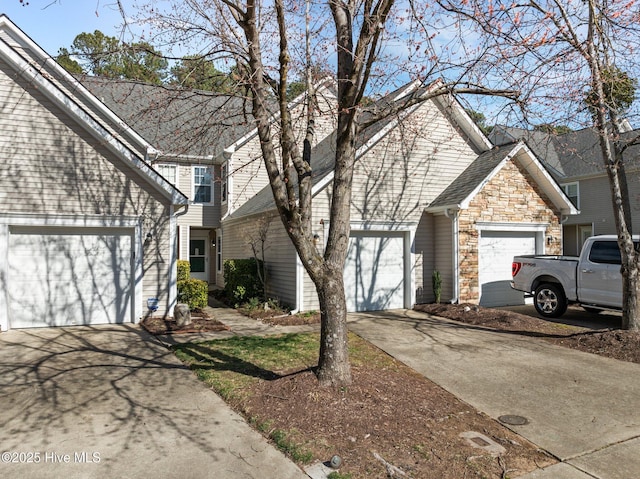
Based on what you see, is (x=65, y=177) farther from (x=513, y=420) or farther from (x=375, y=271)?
(x=513, y=420)

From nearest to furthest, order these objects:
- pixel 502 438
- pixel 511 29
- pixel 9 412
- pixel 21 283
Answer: pixel 502 438
pixel 9 412
pixel 511 29
pixel 21 283

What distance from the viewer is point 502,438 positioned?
4566mm

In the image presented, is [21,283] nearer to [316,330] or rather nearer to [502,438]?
[316,330]

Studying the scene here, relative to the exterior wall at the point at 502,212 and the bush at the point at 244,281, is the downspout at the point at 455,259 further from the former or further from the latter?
the bush at the point at 244,281

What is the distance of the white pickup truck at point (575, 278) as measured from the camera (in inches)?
396

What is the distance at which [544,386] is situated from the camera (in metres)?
6.18

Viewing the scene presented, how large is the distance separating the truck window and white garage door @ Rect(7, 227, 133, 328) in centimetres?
1090

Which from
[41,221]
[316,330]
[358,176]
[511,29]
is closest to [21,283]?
[41,221]

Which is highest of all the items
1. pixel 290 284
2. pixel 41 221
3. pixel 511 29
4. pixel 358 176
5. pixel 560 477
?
pixel 511 29

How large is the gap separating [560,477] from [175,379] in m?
4.86

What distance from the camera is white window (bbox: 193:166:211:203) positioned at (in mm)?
18203

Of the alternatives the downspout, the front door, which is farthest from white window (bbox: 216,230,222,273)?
the downspout

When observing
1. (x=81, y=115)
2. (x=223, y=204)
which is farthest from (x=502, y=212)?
(x=81, y=115)

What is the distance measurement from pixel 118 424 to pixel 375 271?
873 cm
